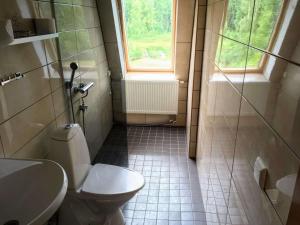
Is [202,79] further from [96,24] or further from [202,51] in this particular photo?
[96,24]

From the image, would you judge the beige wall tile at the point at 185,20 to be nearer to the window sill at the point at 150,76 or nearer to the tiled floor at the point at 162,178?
the window sill at the point at 150,76

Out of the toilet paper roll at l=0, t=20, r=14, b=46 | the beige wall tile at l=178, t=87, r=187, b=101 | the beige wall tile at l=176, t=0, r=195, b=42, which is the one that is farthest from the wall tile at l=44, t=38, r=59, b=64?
the beige wall tile at l=178, t=87, r=187, b=101

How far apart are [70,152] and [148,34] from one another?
225 centimetres

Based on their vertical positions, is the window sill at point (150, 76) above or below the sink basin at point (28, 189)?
below

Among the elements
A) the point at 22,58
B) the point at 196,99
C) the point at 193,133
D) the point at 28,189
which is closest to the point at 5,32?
the point at 22,58

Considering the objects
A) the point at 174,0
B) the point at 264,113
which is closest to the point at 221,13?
the point at 264,113

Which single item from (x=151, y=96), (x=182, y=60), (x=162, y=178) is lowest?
(x=162, y=178)

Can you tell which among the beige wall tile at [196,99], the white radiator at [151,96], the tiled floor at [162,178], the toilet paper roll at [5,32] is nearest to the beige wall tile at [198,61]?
the beige wall tile at [196,99]

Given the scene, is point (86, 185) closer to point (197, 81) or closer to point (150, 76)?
point (197, 81)

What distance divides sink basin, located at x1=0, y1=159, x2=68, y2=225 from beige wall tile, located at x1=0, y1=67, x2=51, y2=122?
1.03ft

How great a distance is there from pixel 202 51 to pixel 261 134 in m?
1.73

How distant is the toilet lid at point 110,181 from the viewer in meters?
1.77

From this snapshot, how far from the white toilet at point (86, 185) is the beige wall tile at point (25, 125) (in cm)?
13

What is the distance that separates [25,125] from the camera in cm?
154
